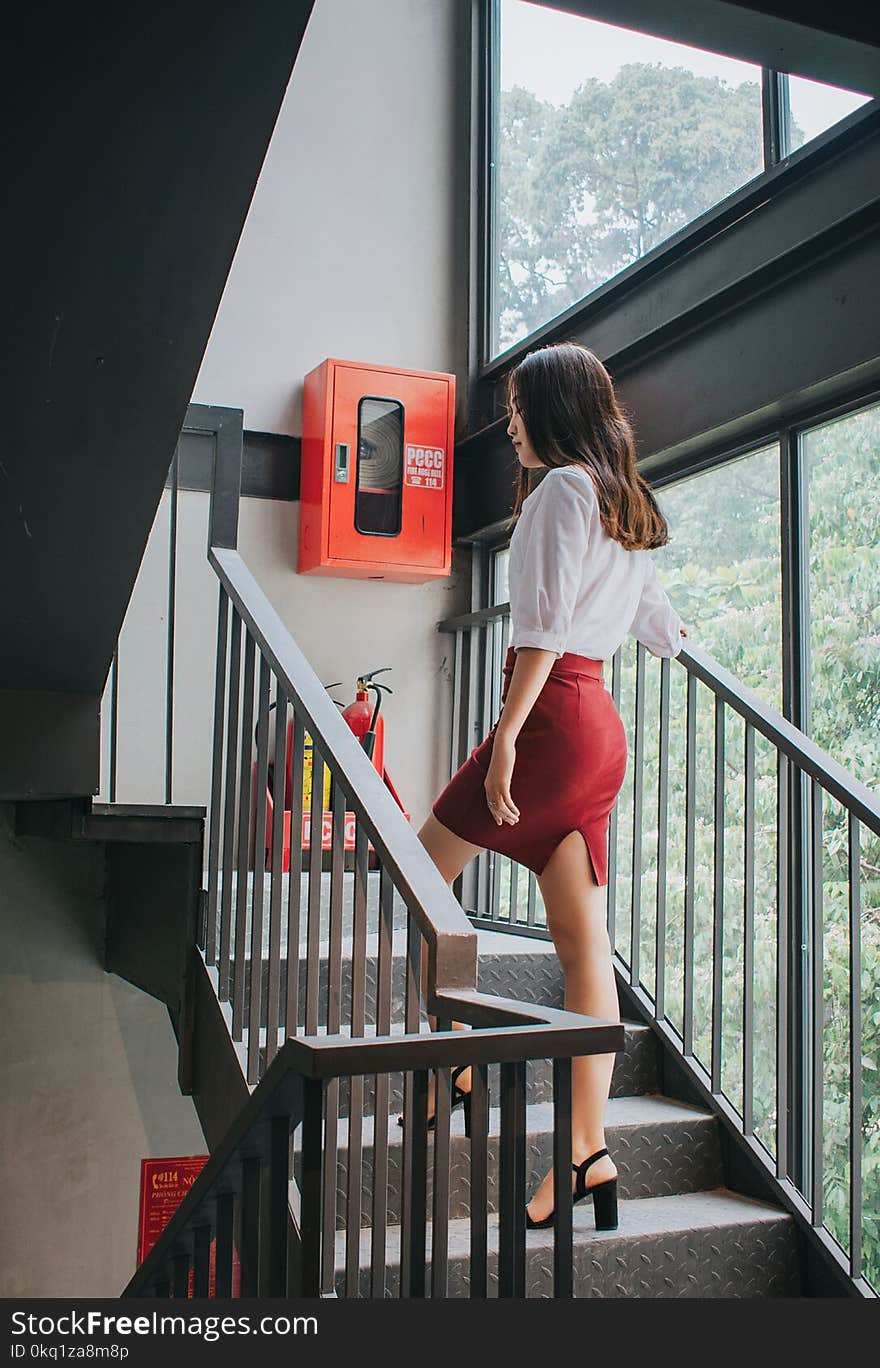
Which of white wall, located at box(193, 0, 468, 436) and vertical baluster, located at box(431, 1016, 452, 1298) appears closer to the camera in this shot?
vertical baluster, located at box(431, 1016, 452, 1298)

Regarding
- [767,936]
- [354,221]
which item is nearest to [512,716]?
[767,936]

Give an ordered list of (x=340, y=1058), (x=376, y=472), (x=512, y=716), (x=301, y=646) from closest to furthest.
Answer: (x=340, y=1058) < (x=512, y=716) < (x=376, y=472) < (x=301, y=646)

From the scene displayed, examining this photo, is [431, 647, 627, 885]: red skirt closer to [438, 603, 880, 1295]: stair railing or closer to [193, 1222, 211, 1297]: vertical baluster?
[438, 603, 880, 1295]: stair railing

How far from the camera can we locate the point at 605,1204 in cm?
231

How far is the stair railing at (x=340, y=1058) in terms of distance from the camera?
1.32 meters

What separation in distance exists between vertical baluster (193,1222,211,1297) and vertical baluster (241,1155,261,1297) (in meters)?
0.25

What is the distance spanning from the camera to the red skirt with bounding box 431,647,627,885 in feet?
7.32

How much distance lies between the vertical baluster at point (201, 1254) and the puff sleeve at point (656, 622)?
4.59ft

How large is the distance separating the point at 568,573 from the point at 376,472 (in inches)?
94.8

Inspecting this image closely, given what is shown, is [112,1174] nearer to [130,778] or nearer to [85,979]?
[85,979]

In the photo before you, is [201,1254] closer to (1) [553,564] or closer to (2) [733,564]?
(1) [553,564]

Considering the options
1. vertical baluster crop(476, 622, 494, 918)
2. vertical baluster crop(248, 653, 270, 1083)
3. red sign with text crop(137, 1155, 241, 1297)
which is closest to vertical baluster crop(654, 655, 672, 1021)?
vertical baluster crop(248, 653, 270, 1083)

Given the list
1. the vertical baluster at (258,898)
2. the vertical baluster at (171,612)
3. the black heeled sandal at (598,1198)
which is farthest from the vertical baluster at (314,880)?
the vertical baluster at (171,612)

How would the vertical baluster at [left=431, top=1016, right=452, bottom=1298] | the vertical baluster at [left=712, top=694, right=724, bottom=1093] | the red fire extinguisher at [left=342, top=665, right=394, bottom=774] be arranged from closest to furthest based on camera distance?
the vertical baluster at [left=431, top=1016, right=452, bottom=1298]
the vertical baluster at [left=712, top=694, right=724, bottom=1093]
the red fire extinguisher at [left=342, top=665, right=394, bottom=774]
